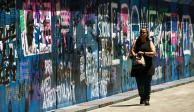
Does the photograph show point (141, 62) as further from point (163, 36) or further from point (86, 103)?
point (163, 36)

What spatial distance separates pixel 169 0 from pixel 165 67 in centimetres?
235

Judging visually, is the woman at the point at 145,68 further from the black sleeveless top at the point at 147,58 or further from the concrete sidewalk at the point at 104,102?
the concrete sidewalk at the point at 104,102

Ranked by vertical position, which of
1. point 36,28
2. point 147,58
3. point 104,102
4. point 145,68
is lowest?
point 104,102

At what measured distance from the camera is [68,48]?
14344mm

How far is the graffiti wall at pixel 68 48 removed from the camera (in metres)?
12.0

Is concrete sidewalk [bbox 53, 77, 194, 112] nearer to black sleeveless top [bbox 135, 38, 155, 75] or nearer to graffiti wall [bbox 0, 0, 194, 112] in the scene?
graffiti wall [bbox 0, 0, 194, 112]

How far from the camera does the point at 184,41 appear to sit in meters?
24.1

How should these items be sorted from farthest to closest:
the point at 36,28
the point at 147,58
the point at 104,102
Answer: the point at 104,102
the point at 147,58
the point at 36,28

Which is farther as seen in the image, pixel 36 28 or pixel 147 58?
pixel 147 58

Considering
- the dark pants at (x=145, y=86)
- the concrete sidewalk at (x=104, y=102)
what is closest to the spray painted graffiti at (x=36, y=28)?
the concrete sidewalk at (x=104, y=102)

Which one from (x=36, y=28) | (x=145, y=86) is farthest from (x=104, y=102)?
(x=36, y=28)

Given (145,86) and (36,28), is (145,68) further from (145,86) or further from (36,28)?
(36,28)

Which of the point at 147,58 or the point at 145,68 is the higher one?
the point at 147,58

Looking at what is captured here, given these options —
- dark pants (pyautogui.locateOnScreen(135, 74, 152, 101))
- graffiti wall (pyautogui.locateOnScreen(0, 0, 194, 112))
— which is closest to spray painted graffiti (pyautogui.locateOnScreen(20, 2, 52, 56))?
graffiti wall (pyautogui.locateOnScreen(0, 0, 194, 112))
